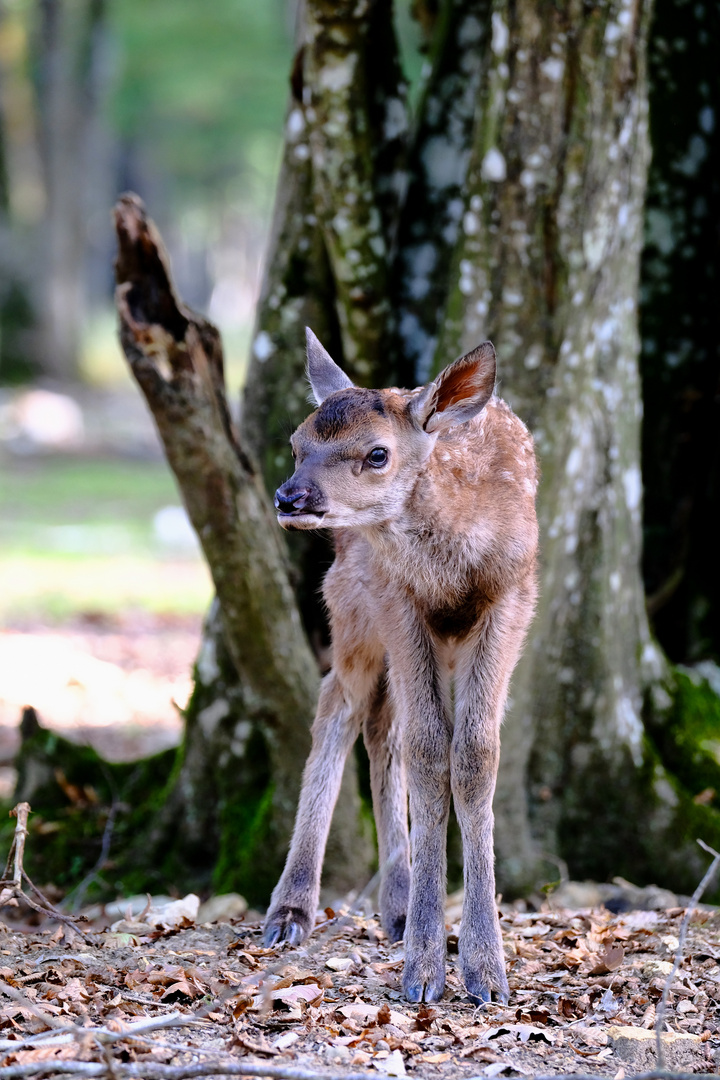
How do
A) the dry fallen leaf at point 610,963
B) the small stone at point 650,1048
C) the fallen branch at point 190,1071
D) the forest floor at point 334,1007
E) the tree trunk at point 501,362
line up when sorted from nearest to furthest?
the fallen branch at point 190,1071
the forest floor at point 334,1007
the small stone at point 650,1048
the dry fallen leaf at point 610,963
the tree trunk at point 501,362

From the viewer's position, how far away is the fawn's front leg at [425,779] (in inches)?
179

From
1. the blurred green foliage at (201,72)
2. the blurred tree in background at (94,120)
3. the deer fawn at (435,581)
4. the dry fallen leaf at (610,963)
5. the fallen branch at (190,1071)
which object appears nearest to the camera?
the fallen branch at (190,1071)

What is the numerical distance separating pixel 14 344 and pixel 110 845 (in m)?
23.8

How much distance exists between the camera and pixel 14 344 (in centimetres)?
2912

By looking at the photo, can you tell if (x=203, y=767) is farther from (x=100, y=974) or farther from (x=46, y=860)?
(x=100, y=974)

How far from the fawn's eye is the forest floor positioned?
5.94 feet

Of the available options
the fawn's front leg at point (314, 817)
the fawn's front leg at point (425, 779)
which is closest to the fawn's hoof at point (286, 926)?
the fawn's front leg at point (314, 817)

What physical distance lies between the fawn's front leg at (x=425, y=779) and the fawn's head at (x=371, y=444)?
603mm

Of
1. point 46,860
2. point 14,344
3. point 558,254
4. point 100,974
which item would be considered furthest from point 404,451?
point 14,344

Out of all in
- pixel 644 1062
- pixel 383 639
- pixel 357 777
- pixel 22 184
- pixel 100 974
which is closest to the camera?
pixel 644 1062

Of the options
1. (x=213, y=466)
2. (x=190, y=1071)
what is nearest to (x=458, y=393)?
(x=213, y=466)

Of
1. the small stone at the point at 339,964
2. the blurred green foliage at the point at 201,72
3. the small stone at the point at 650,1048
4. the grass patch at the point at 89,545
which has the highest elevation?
the blurred green foliage at the point at 201,72

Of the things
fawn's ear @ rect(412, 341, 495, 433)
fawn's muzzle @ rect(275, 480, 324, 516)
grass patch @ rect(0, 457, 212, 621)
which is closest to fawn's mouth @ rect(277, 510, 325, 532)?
fawn's muzzle @ rect(275, 480, 324, 516)

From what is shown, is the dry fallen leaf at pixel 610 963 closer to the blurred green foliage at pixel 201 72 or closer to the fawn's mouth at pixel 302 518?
the fawn's mouth at pixel 302 518
